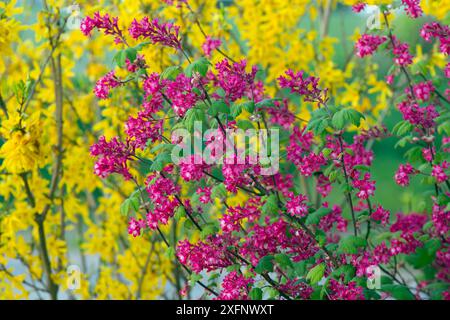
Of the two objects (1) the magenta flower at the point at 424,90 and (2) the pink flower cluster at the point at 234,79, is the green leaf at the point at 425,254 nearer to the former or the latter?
(1) the magenta flower at the point at 424,90

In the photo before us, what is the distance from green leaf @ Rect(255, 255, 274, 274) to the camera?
216 cm

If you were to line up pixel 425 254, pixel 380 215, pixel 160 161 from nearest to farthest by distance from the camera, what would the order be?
pixel 160 161, pixel 380 215, pixel 425 254

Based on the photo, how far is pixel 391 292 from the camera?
2291 mm

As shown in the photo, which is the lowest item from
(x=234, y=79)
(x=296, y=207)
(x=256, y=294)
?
(x=256, y=294)

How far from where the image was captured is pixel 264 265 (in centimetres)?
216

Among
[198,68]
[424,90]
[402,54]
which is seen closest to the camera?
[198,68]

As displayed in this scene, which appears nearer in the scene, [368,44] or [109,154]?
[109,154]

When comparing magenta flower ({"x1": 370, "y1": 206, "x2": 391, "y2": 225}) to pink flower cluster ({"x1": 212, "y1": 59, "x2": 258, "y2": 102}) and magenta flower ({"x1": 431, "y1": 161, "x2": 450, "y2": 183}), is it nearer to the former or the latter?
magenta flower ({"x1": 431, "y1": 161, "x2": 450, "y2": 183})

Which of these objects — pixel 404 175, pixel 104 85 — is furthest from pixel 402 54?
pixel 104 85

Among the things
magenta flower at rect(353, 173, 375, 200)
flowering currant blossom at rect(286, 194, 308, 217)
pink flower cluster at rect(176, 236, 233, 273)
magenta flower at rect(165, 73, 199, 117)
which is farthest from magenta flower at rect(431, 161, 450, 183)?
magenta flower at rect(165, 73, 199, 117)

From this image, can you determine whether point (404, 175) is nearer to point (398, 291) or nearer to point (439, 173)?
point (439, 173)

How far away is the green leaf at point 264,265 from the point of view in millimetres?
2158

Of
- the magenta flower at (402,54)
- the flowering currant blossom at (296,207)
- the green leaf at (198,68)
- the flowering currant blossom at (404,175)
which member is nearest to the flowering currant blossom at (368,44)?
the magenta flower at (402,54)

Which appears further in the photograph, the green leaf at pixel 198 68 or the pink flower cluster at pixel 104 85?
the pink flower cluster at pixel 104 85
